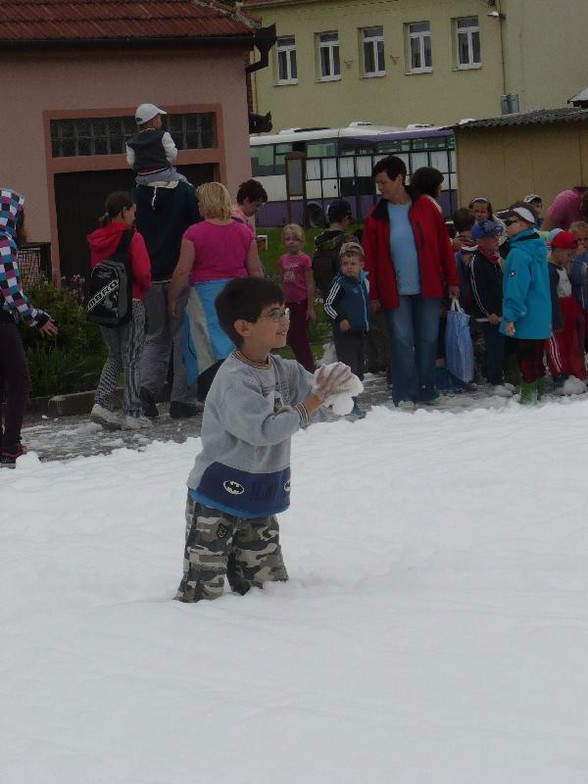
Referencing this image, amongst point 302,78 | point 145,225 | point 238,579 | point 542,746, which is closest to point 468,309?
point 145,225

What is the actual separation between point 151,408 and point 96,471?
2643mm

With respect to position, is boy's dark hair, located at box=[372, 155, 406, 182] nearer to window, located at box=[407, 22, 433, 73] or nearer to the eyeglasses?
the eyeglasses

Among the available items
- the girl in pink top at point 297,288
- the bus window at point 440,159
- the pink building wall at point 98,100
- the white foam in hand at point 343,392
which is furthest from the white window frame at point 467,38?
the white foam in hand at point 343,392

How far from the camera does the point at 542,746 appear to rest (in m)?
4.63

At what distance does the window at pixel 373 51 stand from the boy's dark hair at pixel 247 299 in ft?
157

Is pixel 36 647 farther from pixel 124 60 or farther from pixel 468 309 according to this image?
pixel 124 60

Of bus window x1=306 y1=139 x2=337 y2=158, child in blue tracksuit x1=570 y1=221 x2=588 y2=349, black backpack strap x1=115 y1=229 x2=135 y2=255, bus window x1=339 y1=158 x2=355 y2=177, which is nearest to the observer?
black backpack strap x1=115 y1=229 x2=135 y2=255

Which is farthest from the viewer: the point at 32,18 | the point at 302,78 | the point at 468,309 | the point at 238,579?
the point at 302,78

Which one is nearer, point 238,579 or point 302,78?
point 238,579

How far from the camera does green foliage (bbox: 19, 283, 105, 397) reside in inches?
566

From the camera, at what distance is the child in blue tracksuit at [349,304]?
12.7 meters

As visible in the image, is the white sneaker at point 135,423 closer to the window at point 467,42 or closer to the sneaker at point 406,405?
the sneaker at point 406,405

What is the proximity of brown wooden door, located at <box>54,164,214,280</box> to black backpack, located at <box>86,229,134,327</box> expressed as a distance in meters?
6.56

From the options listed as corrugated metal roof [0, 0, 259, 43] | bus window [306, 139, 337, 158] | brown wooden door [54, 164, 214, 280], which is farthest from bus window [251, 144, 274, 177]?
brown wooden door [54, 164, 214, 280]
